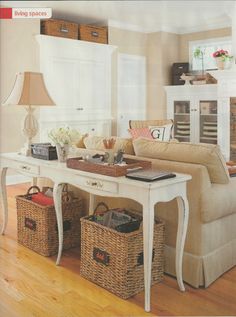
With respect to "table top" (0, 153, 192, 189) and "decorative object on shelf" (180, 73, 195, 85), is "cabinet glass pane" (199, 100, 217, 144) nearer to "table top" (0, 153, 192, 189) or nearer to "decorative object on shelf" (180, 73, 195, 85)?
"decorative object on shelf" (180, 73, 195, 85)

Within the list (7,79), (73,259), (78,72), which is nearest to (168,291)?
(73,259)

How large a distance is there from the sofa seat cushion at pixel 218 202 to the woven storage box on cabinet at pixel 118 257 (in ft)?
0.69

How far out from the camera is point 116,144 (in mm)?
2074

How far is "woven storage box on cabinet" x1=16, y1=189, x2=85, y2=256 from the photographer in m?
2.03

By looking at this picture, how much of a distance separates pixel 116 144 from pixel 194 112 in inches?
99.5

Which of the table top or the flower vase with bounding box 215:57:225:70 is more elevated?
the flower vase with bounding box 215:57:225:70

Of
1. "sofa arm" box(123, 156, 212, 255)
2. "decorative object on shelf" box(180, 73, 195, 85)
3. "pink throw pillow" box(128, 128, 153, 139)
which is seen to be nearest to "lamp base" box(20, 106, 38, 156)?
"sofa arm" box(123, 156, 212, 255)

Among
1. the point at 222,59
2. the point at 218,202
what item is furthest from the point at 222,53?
the point at 218,202

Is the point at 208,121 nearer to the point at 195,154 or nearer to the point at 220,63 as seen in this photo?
the point at 220,63

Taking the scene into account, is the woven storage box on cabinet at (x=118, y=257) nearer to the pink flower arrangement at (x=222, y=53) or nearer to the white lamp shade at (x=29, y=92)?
the white lamp shade at (x=29, y=92)

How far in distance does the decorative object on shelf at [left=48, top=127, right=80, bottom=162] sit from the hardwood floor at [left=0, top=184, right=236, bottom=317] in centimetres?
55

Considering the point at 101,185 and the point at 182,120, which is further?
the point at 182,120

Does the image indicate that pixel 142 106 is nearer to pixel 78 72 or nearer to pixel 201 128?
pixel 78 72

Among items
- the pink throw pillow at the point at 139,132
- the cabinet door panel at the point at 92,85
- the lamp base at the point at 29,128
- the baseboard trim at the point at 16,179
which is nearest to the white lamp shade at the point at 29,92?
the lamp base at the point at 29,128
